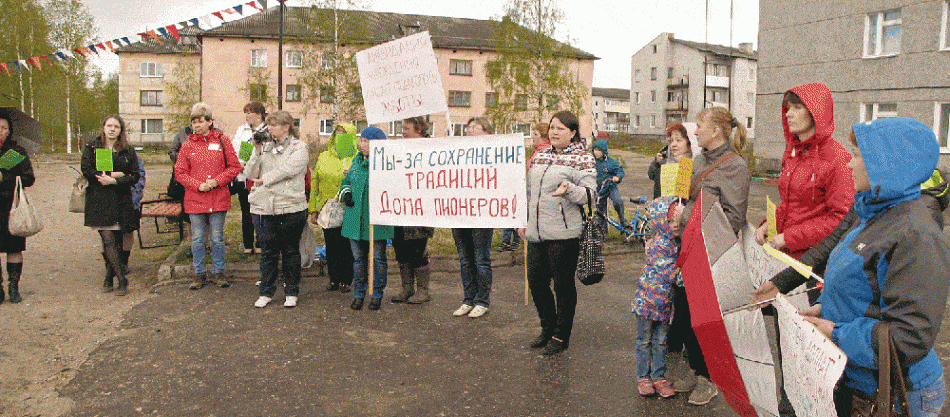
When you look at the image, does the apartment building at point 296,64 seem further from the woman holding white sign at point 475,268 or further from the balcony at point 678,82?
the woman holding white sign at point 475,268

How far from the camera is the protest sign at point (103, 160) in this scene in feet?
25.3

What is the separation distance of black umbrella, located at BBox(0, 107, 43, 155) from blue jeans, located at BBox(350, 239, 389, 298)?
3.94 m

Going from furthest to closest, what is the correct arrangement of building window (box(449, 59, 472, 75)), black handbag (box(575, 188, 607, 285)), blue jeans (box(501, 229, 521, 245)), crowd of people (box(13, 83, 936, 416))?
building window (box(449, 59, 472, 75)) < blue jeans (box(501, 229, 521, 245)) < black handbag (box(575, 188, 607, 285)) < crowd of people (box(13, 83, 936, 416))

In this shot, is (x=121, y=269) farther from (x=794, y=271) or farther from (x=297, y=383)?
Result: (x=794, y=271)

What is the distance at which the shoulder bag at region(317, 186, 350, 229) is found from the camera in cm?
748

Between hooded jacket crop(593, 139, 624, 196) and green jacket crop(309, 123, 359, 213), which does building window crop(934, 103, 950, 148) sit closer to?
hooded jacket crop(593, 139, 624, 196)

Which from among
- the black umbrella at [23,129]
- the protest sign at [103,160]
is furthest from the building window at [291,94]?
the protest sign at [103,160]

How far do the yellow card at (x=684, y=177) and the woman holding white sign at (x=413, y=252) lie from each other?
3.27 m

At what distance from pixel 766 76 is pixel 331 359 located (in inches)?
1141

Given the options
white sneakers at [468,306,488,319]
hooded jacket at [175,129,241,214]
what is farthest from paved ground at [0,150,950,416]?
hooded jacket at [175,129,241,214]

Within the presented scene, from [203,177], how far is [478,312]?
11.4 feet

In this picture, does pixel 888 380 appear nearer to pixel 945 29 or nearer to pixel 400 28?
pixel 945 29

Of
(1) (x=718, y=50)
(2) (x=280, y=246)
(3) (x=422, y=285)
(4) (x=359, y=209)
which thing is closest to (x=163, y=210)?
(2) (x=280, y=246)

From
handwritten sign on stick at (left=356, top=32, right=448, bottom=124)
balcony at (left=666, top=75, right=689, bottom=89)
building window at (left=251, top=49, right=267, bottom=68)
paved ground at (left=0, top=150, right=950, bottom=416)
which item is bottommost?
paved ground at (left=0, top=150, right=950, bottom=416)
